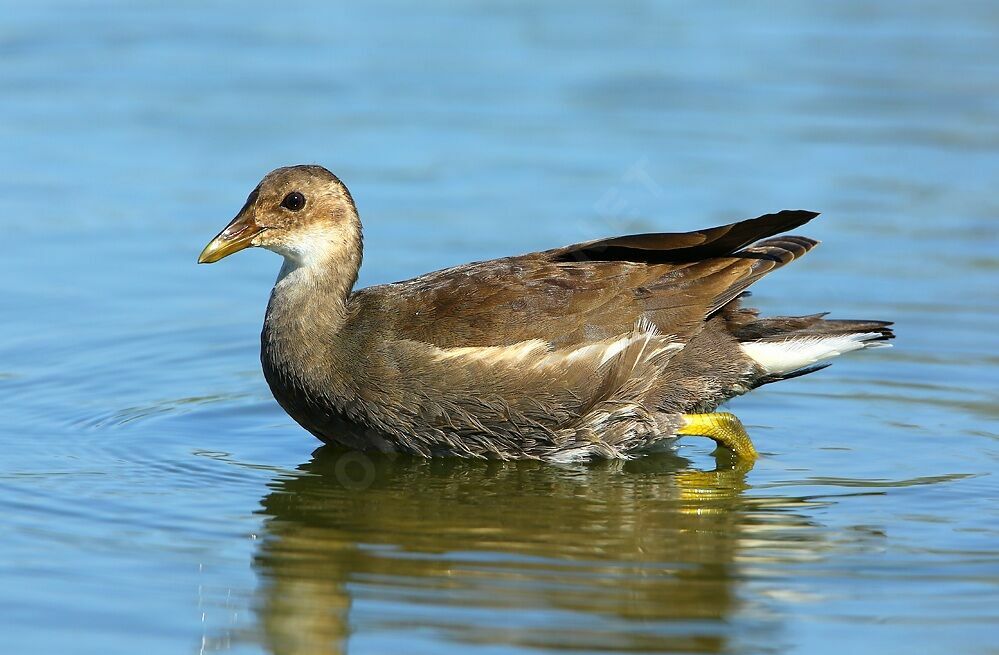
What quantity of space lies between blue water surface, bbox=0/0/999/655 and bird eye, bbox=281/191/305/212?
3.97 feet

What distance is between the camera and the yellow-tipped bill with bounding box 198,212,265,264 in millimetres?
7480

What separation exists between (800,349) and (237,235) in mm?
2751

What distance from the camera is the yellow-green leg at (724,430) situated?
763 centimetres

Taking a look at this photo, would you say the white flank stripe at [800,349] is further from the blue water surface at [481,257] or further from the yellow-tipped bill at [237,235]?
the yellow-tipped bill at [237,235]

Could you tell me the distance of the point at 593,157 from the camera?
1171cm

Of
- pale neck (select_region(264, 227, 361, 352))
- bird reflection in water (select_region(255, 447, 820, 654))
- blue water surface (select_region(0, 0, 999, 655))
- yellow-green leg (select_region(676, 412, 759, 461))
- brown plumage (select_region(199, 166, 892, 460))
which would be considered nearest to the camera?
bird reflection in water (select_region(255, 447, 820, 654))

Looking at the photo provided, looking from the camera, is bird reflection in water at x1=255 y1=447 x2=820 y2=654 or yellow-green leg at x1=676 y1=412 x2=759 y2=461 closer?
bird reflection in water at x1=255 y1=447 x2=820 y2=654

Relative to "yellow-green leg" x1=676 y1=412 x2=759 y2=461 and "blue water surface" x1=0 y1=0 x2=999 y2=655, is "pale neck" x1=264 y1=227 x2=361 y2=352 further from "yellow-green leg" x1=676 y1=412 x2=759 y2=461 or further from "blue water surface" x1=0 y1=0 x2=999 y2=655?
"yellow-green leg" x1=676 y1=412 x2=759 y2=461

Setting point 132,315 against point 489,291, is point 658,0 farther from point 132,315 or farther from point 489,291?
point 489,291

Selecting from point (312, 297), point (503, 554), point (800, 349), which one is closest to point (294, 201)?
point (312, 297)

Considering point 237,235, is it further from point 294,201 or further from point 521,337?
point 521,337

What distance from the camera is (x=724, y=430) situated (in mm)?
7641

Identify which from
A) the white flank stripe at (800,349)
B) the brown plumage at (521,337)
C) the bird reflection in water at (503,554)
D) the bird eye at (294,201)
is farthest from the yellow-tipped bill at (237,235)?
the white flank stripe at (800,349)

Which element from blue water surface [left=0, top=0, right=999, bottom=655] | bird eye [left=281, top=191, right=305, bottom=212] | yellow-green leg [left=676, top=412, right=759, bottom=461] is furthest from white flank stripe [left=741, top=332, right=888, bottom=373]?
bird eye [left=281, top=191, right=305, bottom=212]
